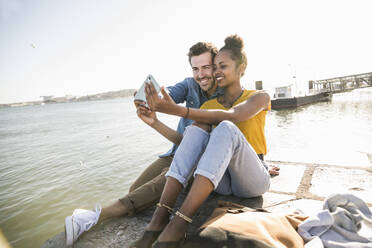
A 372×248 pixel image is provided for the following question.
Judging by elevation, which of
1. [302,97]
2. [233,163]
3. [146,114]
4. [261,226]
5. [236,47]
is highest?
[236,47]

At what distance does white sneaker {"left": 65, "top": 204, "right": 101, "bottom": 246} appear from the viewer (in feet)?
5.87

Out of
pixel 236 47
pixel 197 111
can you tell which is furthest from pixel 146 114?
pixel 236 47

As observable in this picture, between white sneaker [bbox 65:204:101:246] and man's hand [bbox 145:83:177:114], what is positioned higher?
man's hand [bbox 145:83:177:114]

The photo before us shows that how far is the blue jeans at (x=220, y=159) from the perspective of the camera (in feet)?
5.40

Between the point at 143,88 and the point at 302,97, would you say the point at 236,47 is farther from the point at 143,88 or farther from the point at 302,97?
the point at 302,97

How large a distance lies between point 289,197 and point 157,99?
71.0 inches

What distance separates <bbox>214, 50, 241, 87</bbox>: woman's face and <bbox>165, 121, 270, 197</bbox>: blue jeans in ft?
3.31

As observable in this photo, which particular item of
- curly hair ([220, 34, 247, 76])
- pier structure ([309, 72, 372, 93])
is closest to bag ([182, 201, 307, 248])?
curly hair ([220, 34, 247, 76])

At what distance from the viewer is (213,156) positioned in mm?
1642

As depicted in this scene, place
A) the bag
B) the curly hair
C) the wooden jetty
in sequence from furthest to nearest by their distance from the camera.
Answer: the wooden jetty
the curly hair
the bag

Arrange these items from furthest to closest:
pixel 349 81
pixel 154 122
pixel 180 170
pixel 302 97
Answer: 1. pixel 349 81
2. pixel 302 97
3. pixel 154 122
4. pixel 180 170

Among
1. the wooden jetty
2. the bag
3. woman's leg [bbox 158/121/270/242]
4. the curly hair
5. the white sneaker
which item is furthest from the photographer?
the wooden jetty

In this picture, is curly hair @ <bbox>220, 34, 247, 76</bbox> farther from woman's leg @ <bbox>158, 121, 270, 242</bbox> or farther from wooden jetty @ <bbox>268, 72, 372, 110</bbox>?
wooden jetty @ <bbox>268, 72, 372, 110</bbox>

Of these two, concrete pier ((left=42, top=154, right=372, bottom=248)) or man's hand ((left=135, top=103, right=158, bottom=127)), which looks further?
man's hand ((left=135, top=103, right=158, bottom=127))
